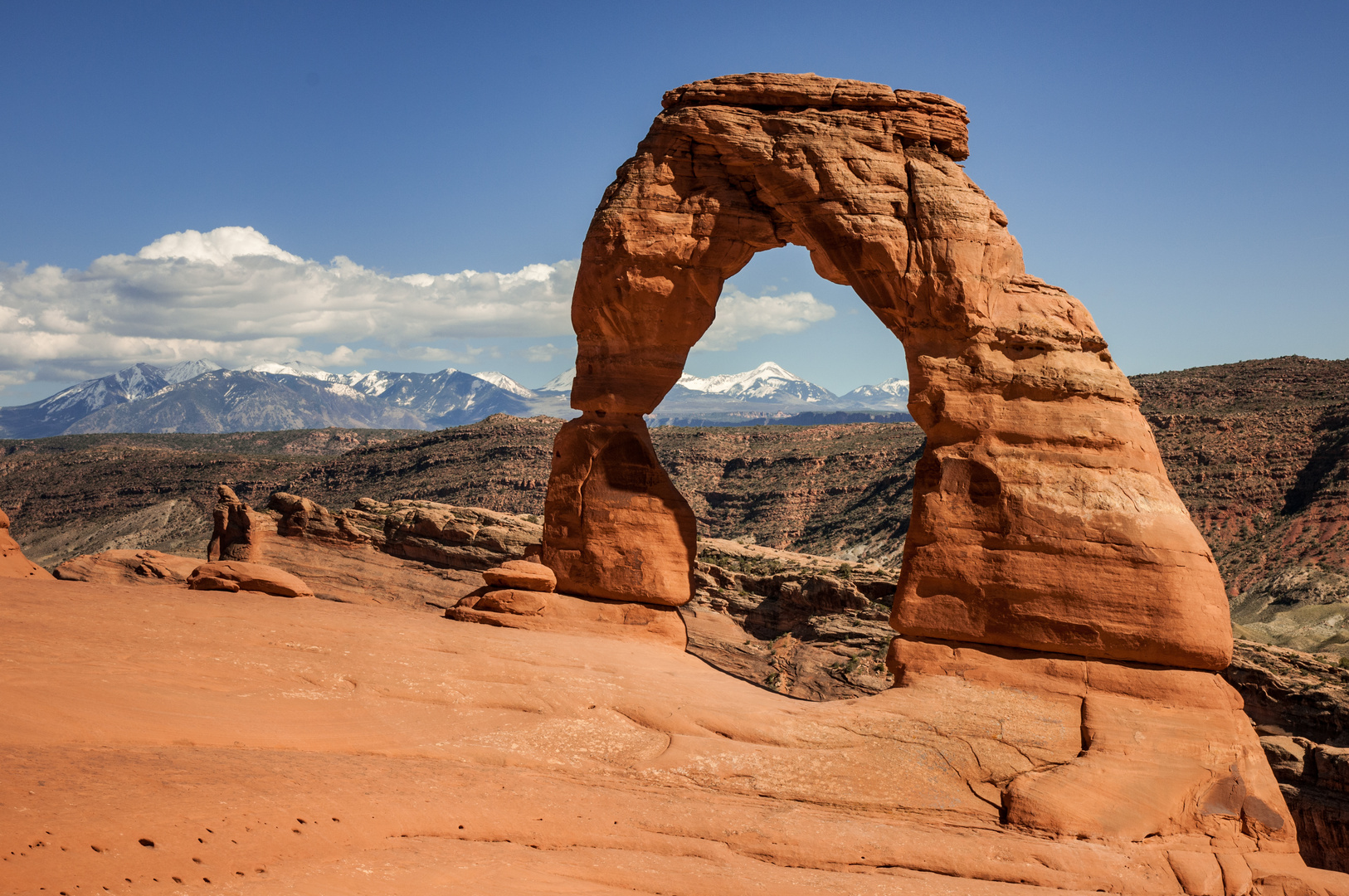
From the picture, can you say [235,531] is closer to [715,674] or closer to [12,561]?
[12,561]

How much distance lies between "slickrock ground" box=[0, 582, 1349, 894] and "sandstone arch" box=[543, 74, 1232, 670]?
191 centimetres

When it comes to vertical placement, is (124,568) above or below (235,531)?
below

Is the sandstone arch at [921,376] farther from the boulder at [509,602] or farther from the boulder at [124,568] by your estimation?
the boulder at [124,568]

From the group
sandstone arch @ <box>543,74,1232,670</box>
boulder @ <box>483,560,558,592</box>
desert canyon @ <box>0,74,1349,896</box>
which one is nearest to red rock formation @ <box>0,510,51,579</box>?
desert canyon @ <box>0,74,1349,896</box>

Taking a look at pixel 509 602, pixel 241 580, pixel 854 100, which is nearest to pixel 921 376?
pixel 854 100

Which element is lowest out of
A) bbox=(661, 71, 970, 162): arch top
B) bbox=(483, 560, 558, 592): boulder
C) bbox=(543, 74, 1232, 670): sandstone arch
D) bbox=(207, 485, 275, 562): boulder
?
bbox=(207, 485, 275, 562): boulder

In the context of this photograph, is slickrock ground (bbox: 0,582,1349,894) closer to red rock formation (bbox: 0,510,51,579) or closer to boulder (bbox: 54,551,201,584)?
red rock formation (bbox: 0,510,51,579)

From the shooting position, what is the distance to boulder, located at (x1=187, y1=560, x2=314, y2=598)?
54.6ft

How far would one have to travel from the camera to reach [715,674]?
15922 mm

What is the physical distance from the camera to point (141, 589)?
615 inches

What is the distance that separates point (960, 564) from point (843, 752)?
4161 mm

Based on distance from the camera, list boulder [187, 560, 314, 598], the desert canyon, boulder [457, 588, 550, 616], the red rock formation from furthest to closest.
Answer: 1. the red rock formation
2. boulder [457, 588, 550, 616]
3. boulder [187, 560, 314, 598]
4. the desert canyon

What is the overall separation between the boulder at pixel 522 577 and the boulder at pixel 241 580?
135 inches

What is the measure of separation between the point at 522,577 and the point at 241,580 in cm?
504
